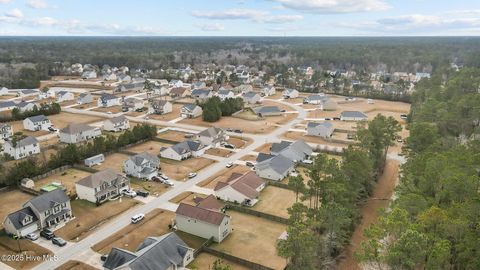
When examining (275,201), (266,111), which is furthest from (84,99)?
(275,201)

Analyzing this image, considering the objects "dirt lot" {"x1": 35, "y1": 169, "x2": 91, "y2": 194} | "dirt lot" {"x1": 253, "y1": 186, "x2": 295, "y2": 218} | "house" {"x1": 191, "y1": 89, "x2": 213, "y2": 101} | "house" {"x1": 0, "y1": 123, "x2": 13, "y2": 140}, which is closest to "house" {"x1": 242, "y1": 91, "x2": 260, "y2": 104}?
"house" {"x1": 191, "y1": 89, "x2": 213, "y2": 101}

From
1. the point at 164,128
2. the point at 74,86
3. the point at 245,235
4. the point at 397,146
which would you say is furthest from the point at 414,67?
the point at 245,235

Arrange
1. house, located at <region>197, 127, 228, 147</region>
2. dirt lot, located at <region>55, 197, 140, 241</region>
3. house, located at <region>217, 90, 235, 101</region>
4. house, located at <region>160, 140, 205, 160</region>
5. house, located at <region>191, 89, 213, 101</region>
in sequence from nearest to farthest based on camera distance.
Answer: dirt lot, located at <region>55, 197, 140, 241</region> → house, located at <region>160, 140, 205, 160</region> → house, located at <region>197, 127, 228, 147</region> → house, located at <region>191, 89, 213, 101</region> → house, located at <region>217, 90, 235, 101</region>

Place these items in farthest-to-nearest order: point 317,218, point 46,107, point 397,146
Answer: point 46,107 → point 397,146 → point 317,218

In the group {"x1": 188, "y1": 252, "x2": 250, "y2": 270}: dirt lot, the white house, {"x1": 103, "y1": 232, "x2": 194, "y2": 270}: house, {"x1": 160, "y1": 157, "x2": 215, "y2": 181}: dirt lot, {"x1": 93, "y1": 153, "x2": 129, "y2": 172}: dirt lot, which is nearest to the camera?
{"x1": 103, "y1": 232, "x2": 194, "y2": 270}: house

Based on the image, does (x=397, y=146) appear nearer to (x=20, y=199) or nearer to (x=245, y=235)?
(x=245, y=235)

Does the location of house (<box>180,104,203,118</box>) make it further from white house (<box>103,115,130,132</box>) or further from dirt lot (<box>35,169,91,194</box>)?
dirt lot (<box>35,169,91,194</box>)

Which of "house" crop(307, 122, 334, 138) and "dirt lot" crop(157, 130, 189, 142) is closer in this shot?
"dirt lot" crop(157, 130, 189, 142)
